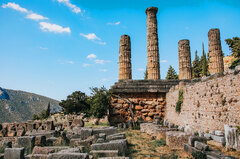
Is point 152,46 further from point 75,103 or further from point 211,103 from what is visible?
point 75,103

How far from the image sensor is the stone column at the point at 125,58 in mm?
16391

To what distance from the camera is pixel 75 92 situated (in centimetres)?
3656

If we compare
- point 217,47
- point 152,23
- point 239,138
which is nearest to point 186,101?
point 239,138

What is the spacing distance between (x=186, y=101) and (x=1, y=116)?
55.1m

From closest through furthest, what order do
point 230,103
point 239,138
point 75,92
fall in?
point 239,138 → point 230,103 → point 75,92

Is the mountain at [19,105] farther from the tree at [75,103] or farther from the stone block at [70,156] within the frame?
the stone block at [70,156]

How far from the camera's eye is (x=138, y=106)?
13.1 metres

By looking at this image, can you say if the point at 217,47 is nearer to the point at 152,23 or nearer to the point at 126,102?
the point at 152,23

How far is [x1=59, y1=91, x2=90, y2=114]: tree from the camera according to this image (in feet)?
112

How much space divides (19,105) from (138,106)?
61.4 m

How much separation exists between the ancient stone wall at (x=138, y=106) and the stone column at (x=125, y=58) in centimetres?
358

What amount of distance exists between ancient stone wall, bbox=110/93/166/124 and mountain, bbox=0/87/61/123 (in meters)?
47.5

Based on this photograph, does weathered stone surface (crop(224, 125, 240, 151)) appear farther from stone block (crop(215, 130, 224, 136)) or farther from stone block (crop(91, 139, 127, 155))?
stone block (crop(91, 139, 127, 155))

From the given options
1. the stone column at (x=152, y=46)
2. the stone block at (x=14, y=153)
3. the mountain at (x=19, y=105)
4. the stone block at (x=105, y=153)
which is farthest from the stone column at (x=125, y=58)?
the mountain at (x=19, y=105)
